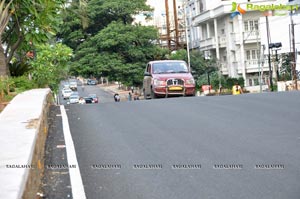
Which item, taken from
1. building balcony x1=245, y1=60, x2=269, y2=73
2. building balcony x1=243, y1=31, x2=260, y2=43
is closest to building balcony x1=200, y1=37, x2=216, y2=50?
building balcony x1=243, y1=31, x2=260, y2=43

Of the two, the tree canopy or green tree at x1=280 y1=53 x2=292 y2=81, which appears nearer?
green tree at x1=280 y1=53 x2=292 y2=81

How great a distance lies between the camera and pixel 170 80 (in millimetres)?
22125

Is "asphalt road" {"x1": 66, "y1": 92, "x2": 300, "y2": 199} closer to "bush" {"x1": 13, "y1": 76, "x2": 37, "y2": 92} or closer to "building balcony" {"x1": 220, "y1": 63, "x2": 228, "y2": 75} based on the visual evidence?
"bush" {"x1": 13, "y1": 76, "x2": 37, "y2": 92}

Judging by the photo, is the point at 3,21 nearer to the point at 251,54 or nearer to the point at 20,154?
the point at 20,154

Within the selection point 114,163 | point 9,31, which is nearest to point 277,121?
point 114,163

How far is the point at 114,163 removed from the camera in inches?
299

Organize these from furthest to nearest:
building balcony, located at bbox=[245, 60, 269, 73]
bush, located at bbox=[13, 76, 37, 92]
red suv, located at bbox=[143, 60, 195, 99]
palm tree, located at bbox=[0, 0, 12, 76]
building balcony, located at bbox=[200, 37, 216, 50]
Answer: building balcony, located at bbox=[200, 37, 216, 50] → building balcony, located at bbox=[245, 60, 269, 73] → red suv, located at bbox=[143, 60, 195, 99] → bush, located at bbox=[13, 76, 37, 92] → palm tree, located at bbox=[0, 0, 12, 76]

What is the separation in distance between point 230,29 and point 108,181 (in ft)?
154

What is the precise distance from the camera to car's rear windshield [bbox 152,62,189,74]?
75.6 ft

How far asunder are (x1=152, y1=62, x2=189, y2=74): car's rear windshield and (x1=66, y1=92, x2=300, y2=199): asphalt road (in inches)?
369

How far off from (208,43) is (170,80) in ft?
114

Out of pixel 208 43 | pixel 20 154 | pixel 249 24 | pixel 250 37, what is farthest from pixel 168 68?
pixel 208 43

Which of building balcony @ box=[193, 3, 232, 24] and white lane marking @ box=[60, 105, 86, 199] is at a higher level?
building balcony @ box=[193, 3, 232, 24]

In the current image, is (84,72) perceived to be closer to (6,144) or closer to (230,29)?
(230,29)
